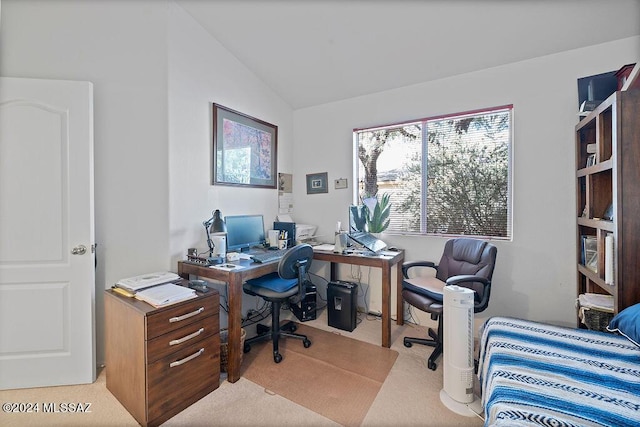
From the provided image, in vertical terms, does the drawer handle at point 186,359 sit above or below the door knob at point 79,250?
below

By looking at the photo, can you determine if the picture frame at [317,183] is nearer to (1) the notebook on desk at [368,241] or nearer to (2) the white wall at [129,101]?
(1) the notebook on desk at [368,241]

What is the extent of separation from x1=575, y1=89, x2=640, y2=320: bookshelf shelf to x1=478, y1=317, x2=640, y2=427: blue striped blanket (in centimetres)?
35

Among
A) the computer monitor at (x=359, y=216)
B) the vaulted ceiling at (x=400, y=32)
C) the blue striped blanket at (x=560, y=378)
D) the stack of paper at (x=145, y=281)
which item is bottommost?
the blue striped blanket at (x=560, y=378)

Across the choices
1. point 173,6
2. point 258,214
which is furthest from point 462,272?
point 173,6

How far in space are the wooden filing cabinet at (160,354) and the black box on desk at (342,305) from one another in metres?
1.26

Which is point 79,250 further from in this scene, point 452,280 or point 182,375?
point 452,280

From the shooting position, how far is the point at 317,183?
341cm

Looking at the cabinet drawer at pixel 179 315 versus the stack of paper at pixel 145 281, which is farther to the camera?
the stack of paper at pixel 145 281

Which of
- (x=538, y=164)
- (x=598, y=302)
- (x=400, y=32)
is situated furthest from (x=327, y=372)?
(x=400, y=32)

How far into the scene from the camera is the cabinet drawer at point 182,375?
1498 mm

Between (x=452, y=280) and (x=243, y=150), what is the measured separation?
89.1 inches

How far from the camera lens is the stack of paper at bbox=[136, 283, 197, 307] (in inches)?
62.5

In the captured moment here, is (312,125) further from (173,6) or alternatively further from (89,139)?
(89,139)

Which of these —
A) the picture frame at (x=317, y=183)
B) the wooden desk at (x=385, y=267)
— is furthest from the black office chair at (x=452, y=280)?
the picture frame at (x=317, y=183)
